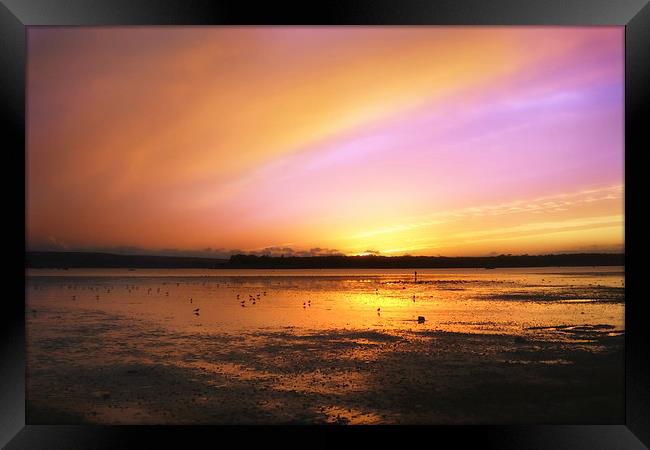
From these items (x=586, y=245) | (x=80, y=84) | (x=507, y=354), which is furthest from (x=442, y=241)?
(x=80, y=84)

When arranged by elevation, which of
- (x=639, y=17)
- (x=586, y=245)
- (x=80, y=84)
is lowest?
(x=586, y=245)

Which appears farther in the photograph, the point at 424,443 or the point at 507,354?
the point at 507,354

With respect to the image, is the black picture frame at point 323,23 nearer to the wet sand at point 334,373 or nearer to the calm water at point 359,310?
the wet sand at point 334,373

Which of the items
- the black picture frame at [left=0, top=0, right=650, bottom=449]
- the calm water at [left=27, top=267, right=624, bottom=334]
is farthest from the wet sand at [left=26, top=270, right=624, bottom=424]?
the black picture frame at [left=0, top=0, right=650, bottom=449]

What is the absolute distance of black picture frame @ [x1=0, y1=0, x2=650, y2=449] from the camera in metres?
2.90

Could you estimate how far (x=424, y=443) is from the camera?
2.99 m

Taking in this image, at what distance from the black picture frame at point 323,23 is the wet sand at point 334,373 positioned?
2.35 m

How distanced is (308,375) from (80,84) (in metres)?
5.60

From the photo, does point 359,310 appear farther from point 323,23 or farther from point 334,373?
point 323,23

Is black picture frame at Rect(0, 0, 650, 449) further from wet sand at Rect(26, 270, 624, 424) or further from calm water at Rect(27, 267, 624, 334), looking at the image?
calm water at Rect(27, 267, 624, 334)

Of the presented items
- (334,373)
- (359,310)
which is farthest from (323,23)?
(359,310)

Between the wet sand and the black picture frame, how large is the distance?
2350 millimetres

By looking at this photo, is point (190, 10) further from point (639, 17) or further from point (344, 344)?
point (344, 344)

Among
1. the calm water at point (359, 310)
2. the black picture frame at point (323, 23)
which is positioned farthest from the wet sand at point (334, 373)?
the black picture frame at point (323, 23)
